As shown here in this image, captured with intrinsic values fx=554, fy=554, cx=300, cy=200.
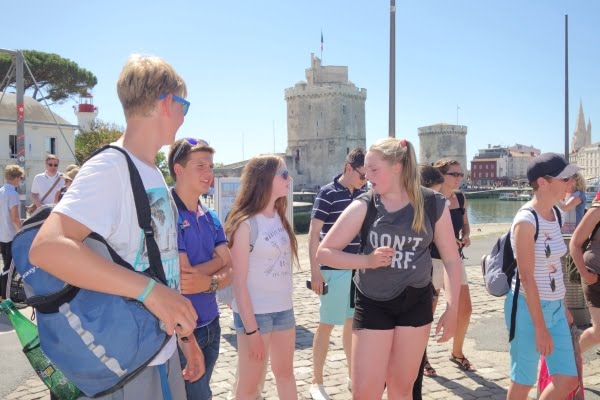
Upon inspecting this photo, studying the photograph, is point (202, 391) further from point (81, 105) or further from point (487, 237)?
point (81, 105)

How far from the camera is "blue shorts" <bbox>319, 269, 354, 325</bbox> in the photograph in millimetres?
4590

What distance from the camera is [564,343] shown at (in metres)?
3.39

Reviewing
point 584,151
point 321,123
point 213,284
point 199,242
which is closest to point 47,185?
point 199,242

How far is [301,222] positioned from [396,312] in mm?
32910

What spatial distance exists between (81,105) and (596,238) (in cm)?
5982

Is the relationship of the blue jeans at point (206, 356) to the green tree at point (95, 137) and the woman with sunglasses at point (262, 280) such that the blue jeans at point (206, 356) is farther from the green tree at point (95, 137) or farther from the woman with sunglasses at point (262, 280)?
the green tree at point (95, 137)

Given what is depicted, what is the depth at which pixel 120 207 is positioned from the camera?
1.87 meters

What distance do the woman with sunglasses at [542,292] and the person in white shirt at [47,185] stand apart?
25.1ft

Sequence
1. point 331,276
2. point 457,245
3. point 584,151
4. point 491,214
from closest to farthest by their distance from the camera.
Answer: point 331,276
point 457,245
point 491,214
point 584,151

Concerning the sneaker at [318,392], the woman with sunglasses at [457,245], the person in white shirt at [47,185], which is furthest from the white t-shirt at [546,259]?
the person in white shirt at [47,185]

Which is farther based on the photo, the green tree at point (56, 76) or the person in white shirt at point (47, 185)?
the green tree at point (56, 76)

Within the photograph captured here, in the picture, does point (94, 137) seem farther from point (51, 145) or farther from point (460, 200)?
point (460, 200)

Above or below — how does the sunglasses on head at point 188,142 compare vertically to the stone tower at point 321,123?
below

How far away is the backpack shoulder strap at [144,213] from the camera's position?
6.26 feet
